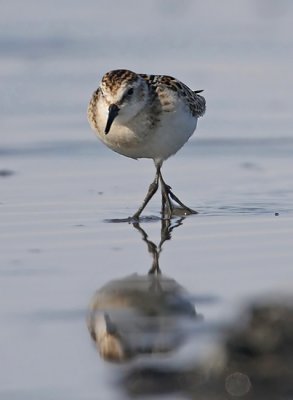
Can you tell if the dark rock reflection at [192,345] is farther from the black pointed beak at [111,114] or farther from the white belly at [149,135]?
the white belly at [149,135]

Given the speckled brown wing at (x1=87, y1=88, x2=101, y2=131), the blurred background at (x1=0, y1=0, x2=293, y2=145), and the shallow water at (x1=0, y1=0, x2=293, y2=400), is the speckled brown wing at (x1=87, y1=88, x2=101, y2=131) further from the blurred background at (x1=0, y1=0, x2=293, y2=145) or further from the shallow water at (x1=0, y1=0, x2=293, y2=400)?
the blurred background at (x1=0, y1=0, x2=293, y2=145)

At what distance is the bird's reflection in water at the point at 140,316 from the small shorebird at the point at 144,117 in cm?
149

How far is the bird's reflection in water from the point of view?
4.71 m

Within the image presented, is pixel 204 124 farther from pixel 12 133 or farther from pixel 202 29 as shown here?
pixel 202 29

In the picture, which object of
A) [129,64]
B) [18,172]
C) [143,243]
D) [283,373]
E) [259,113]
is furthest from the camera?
[129,64]

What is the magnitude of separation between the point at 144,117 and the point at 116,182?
2.85 feet

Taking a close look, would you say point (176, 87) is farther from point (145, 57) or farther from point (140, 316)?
point (145, 57)

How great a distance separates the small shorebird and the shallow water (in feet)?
1.13

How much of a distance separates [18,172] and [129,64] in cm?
353

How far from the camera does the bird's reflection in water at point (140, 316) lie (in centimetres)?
471

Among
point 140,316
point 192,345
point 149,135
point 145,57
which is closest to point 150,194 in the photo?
point 149,135

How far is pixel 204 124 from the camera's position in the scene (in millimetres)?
10016

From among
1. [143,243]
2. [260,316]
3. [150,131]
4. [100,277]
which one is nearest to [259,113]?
[150,131]

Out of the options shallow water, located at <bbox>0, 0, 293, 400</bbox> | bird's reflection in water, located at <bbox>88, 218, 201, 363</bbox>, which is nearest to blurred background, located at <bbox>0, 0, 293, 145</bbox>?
shallow water, located at <bbox>0, 0, 293, 400</bbox>
